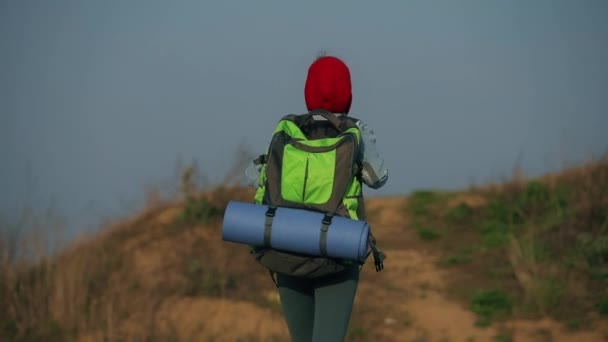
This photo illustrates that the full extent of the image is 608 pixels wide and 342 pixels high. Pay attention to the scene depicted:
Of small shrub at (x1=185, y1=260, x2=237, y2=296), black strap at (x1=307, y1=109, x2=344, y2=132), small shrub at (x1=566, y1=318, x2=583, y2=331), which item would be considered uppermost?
black strap at (x1=307, y1=109, x2=344, y2=132)

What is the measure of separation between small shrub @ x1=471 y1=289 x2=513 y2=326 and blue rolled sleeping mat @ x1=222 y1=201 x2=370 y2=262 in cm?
516

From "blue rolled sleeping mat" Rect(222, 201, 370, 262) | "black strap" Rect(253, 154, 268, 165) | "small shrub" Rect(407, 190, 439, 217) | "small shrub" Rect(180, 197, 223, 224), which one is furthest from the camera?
"small shrub" Rect(407, 190, 439, 217)

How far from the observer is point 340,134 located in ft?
12.9

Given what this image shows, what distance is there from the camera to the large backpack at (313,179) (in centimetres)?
387

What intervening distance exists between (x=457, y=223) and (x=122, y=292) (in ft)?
15.8

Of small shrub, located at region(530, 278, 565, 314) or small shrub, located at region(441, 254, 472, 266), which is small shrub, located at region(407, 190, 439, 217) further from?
small shrub, located at region(530, 278, 565, 314)

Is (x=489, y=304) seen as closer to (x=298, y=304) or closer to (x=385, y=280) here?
(x=385, y=280)

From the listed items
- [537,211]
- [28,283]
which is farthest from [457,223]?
[28,283]

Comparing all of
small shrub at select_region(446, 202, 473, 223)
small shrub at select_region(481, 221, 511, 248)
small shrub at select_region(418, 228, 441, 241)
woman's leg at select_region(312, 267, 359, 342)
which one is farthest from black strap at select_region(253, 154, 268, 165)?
small shrub at select_region(446, 202, 473, 223)

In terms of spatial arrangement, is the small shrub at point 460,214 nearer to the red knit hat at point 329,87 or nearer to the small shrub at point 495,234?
the small shrub at point 495,234

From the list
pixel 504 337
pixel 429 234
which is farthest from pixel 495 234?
pixel 504 337

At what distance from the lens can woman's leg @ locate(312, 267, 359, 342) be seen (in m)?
4.04

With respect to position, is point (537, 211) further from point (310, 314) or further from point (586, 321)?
point (310, 314)

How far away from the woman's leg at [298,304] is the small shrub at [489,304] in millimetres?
4688
